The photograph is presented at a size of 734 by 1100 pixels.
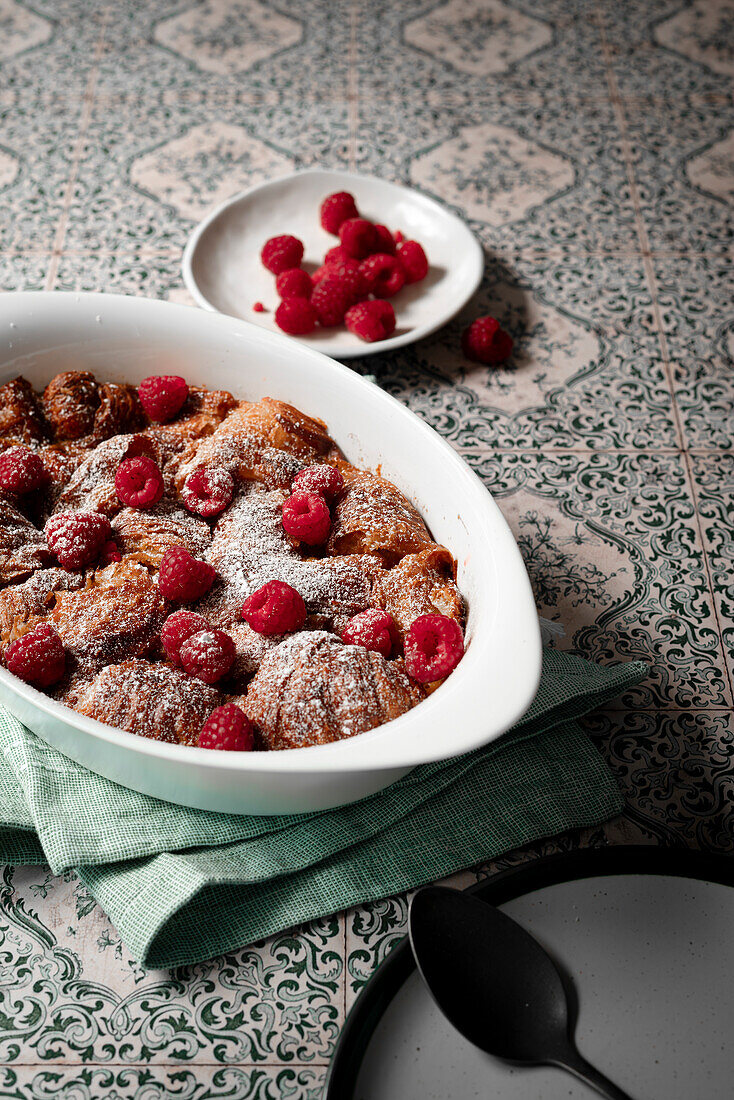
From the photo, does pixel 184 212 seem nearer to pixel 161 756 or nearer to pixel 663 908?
pixel 161 756

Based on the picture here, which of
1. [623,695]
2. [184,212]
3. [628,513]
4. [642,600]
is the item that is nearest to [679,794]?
[623,695]

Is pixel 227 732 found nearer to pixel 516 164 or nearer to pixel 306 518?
pixel 306 518

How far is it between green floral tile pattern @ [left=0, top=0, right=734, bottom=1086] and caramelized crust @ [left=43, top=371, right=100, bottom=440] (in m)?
0.52

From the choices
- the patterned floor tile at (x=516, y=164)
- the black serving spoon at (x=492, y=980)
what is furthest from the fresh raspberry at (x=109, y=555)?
the patterned floor tile at (x=516, y=164)

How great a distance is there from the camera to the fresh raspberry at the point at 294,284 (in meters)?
1.62

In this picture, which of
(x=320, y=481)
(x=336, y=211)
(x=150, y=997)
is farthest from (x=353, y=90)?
(x=150, y=997)

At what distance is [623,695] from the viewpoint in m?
1.18

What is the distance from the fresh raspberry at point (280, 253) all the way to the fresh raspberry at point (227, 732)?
1.00m

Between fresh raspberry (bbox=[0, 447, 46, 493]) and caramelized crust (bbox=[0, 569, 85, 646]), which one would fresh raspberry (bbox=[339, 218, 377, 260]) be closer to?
fresh raspberry (bbox=[0, 447, 46, 493])

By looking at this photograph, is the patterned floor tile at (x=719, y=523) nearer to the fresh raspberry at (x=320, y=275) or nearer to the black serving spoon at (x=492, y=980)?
the black serving spoon at (x=492, y=980)

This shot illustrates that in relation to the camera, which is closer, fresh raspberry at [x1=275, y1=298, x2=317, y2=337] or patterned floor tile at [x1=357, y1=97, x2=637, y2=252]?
fresh raspberry at [x1=275, y1=298, x2=317, y2=337]

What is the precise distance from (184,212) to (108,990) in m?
1.44

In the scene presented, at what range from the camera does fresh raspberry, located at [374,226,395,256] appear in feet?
5.69

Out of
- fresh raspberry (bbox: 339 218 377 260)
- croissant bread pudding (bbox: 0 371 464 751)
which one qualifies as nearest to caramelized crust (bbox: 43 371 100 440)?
croissant bread pudding (bbox: 0 371 464 751)
